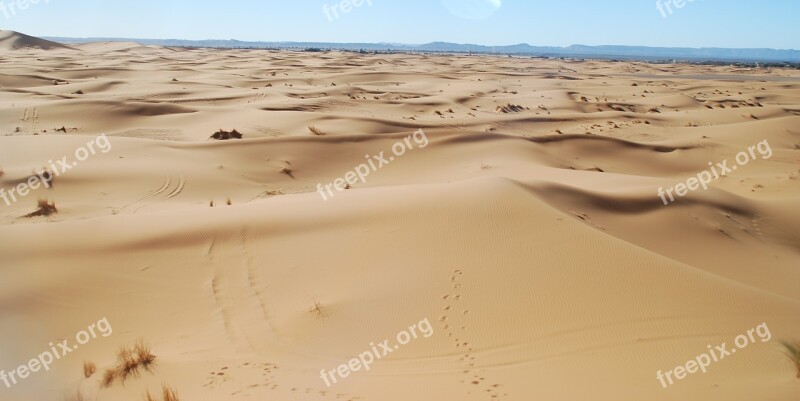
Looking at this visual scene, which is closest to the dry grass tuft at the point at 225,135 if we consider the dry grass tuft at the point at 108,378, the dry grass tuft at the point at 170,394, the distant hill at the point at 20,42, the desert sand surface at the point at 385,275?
the desert sand surface at the point at 385,275

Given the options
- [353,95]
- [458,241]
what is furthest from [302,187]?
[353,95]

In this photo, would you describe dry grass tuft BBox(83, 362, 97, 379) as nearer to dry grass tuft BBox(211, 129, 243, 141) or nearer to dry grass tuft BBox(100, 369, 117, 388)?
dry grass tuft BBox(100, 369, 117, 388)

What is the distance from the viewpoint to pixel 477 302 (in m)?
5.52

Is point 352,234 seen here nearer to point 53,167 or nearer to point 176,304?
point 176,304

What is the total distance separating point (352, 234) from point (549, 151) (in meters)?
9.24

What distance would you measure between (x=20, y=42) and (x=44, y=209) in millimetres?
64044

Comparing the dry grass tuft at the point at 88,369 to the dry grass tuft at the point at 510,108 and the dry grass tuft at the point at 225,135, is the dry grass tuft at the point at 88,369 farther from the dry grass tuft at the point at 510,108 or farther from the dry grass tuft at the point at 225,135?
the dry grass tuft at the point at 510,108

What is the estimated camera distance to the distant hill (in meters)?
56.8

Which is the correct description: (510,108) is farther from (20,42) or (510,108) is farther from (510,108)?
(20,42)

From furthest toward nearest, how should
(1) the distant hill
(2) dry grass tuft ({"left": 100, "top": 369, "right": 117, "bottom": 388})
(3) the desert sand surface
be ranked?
(1) the distant hill → (3) the desert sand surface → (2) dry grass tuft ({"left": 100, "top": 369, "right": 117, "bottom": 388})

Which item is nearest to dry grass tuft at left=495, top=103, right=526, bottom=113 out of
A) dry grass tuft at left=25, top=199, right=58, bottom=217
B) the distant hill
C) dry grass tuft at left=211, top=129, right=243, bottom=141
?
dry grass tuft at left=211, top=129, right=243, bottom=141

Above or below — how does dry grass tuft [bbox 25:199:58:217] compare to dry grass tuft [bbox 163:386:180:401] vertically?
above

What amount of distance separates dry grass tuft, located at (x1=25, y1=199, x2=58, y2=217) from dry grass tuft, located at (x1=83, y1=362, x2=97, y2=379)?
5156 mm

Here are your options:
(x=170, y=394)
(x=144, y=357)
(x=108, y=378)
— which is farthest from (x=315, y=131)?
(x=170, y=394)
